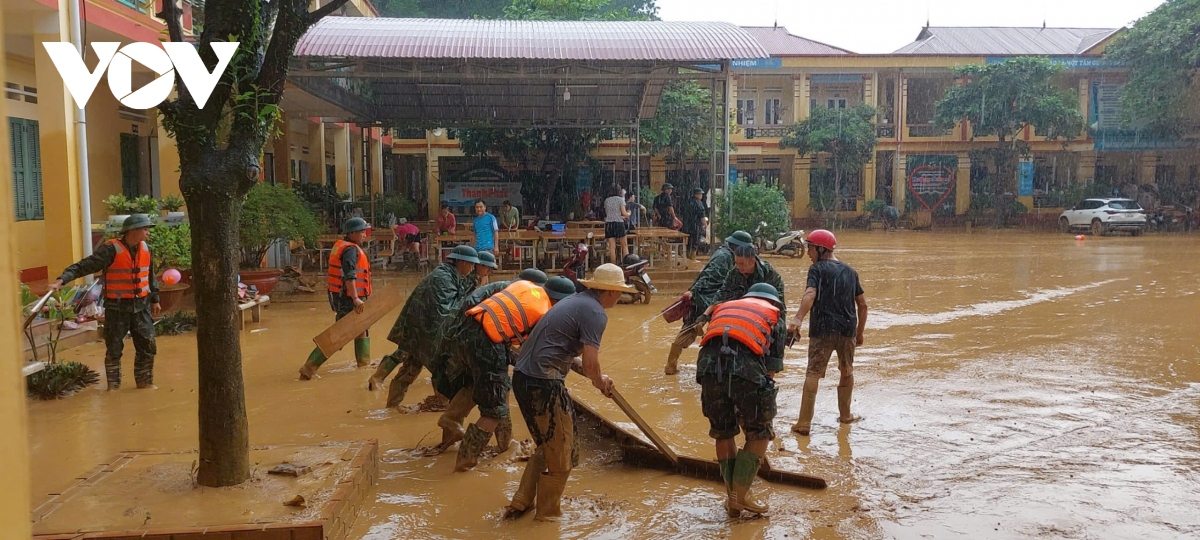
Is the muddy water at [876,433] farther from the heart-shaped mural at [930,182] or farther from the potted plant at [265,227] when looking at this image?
the heart-shaped mural at [930,182]

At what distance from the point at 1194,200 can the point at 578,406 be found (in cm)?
3501

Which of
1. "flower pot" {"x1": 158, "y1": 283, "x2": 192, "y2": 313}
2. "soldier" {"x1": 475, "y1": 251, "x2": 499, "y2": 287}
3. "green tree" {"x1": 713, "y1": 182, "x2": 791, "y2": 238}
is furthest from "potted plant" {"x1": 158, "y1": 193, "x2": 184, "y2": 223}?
"green tree" {"x1": 713, "y1": 182, "x2": 791, "y2": 238}

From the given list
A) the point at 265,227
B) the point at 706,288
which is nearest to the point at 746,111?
the point at 265,227

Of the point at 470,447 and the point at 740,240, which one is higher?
the point at 740,240

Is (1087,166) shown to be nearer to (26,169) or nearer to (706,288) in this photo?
(706,288)

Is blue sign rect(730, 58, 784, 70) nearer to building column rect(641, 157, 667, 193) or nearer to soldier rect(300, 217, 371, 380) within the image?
building column rect(641, 157, 667, 193)

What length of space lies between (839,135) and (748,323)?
29.0 m

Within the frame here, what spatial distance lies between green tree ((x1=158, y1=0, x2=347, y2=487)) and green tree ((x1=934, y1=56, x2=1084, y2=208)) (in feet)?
100

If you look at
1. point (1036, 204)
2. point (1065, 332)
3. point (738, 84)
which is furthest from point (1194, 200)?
point (1065, 332)

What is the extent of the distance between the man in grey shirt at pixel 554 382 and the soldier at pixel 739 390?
60cm

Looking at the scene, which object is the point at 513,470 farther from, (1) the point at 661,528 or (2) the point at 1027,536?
(2) the point at 1027,536

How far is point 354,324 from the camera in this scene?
312 inches

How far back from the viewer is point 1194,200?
32719mm

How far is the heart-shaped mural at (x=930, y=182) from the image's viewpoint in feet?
112
